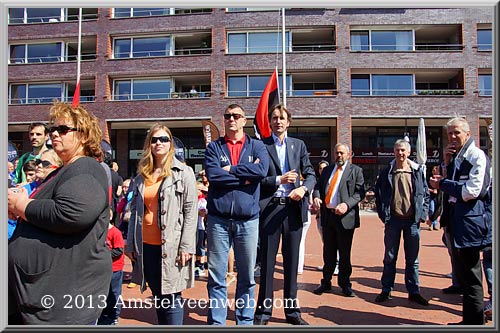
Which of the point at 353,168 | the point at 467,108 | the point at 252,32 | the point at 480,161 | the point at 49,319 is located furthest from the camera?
the point at 252,32

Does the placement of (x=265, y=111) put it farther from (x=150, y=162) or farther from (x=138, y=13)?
(x=138, y=13)

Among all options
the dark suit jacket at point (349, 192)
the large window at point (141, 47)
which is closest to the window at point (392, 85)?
the large window at point (141, 47)

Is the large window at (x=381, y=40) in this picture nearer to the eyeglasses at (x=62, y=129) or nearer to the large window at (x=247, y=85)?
the large window at (x=247, y=85)

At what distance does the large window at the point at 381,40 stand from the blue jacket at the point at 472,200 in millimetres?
23746

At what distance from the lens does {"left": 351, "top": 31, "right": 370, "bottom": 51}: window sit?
25.7 metres

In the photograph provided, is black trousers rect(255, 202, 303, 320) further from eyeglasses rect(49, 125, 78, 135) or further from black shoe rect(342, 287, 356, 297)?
eyeglasses rect(49, 125, 78, 135)

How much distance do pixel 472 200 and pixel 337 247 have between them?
2216mm

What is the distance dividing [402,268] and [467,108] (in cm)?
2195

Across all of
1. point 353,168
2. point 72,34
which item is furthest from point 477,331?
point 72,34

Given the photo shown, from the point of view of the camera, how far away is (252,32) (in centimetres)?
2619

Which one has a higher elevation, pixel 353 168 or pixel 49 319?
pixel 353 168

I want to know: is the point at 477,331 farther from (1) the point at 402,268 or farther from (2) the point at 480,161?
(1) the point at 402,268

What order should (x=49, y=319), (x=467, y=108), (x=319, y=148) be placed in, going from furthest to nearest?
(x=319, y=148)
(x=467, y=108)
(x=49, y=319)

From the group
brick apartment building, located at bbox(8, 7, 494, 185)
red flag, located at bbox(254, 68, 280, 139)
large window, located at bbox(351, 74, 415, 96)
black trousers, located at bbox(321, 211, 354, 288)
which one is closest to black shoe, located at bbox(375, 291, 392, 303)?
black trousers, located at bbox(321, 211, 354, 288)
